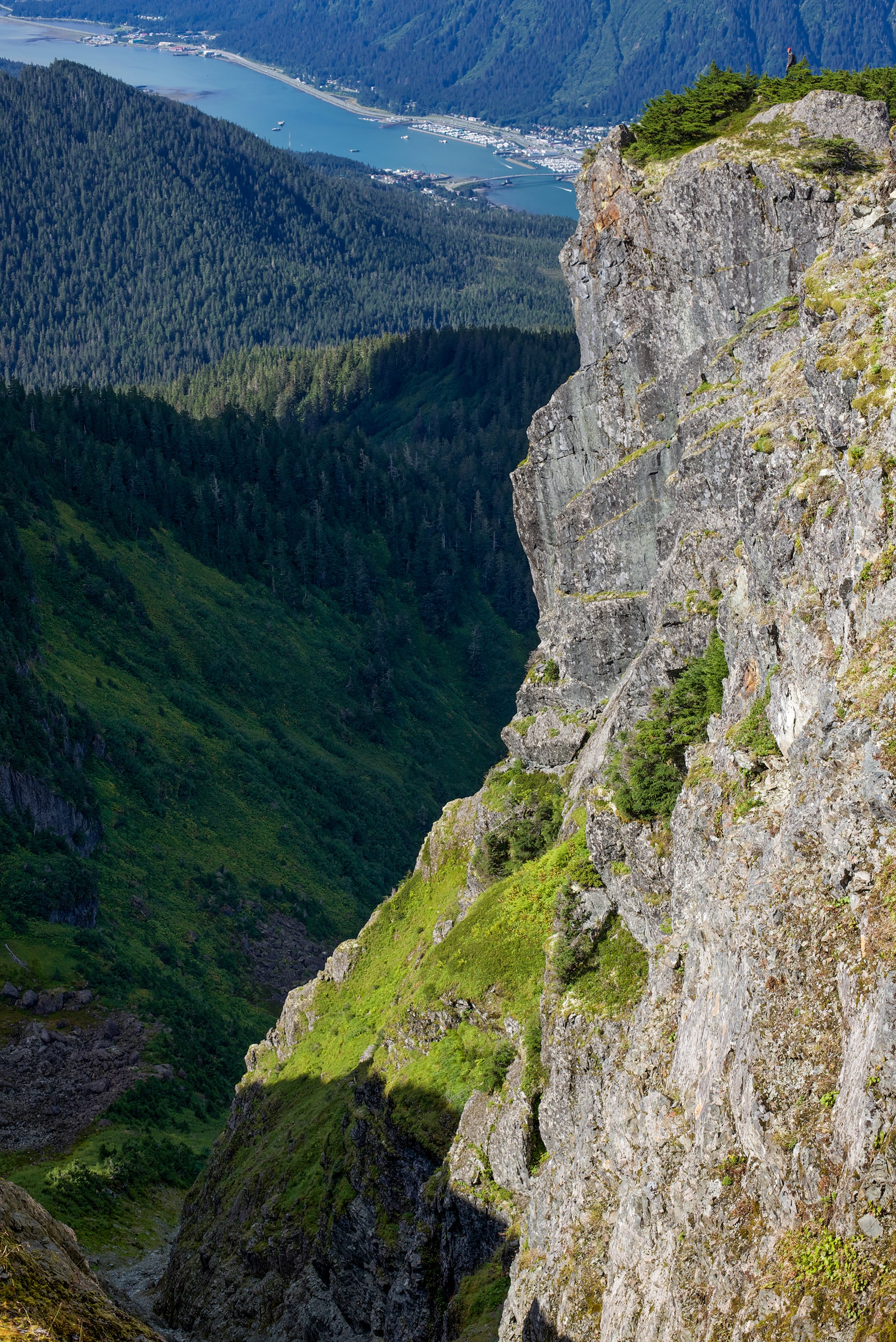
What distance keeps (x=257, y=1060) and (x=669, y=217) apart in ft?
153

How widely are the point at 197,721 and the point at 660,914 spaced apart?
299 feet

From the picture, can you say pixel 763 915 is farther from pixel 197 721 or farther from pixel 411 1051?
pixel 197 721

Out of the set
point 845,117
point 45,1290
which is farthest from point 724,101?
point 45,1290

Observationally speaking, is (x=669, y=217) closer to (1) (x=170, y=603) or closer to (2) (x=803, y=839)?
(2) (x=803, y=839)

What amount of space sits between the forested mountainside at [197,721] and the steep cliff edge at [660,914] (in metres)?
16.7

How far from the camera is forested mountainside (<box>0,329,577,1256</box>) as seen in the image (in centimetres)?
7581

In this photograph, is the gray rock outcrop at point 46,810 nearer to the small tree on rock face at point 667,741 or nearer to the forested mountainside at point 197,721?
the forested mountainside at point 197,721

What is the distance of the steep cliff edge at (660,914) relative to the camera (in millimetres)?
20156

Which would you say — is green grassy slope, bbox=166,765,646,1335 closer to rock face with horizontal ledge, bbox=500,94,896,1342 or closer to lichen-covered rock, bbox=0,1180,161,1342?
rock face with horizontal ledge, bbox=500,94,896,1342

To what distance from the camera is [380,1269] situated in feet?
131

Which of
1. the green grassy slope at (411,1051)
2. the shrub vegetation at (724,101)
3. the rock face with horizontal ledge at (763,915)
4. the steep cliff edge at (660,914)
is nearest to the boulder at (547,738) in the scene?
the steep cliff edge at (660,914)

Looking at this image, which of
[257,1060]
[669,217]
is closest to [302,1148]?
[257,1060]

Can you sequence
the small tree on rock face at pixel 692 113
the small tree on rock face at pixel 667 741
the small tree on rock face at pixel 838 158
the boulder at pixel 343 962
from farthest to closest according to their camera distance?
1. the boulder at pixel 343 962
2. the small tree on rock face at pixel 692 113
3. the small tree on rock face at pixel 838 158
4. the small tree on rock face at pixel 667 741

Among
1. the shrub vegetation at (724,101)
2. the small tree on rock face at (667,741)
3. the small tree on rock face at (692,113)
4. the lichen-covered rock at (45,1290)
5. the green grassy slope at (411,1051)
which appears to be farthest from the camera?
the small tree on rock face at (692,113)
